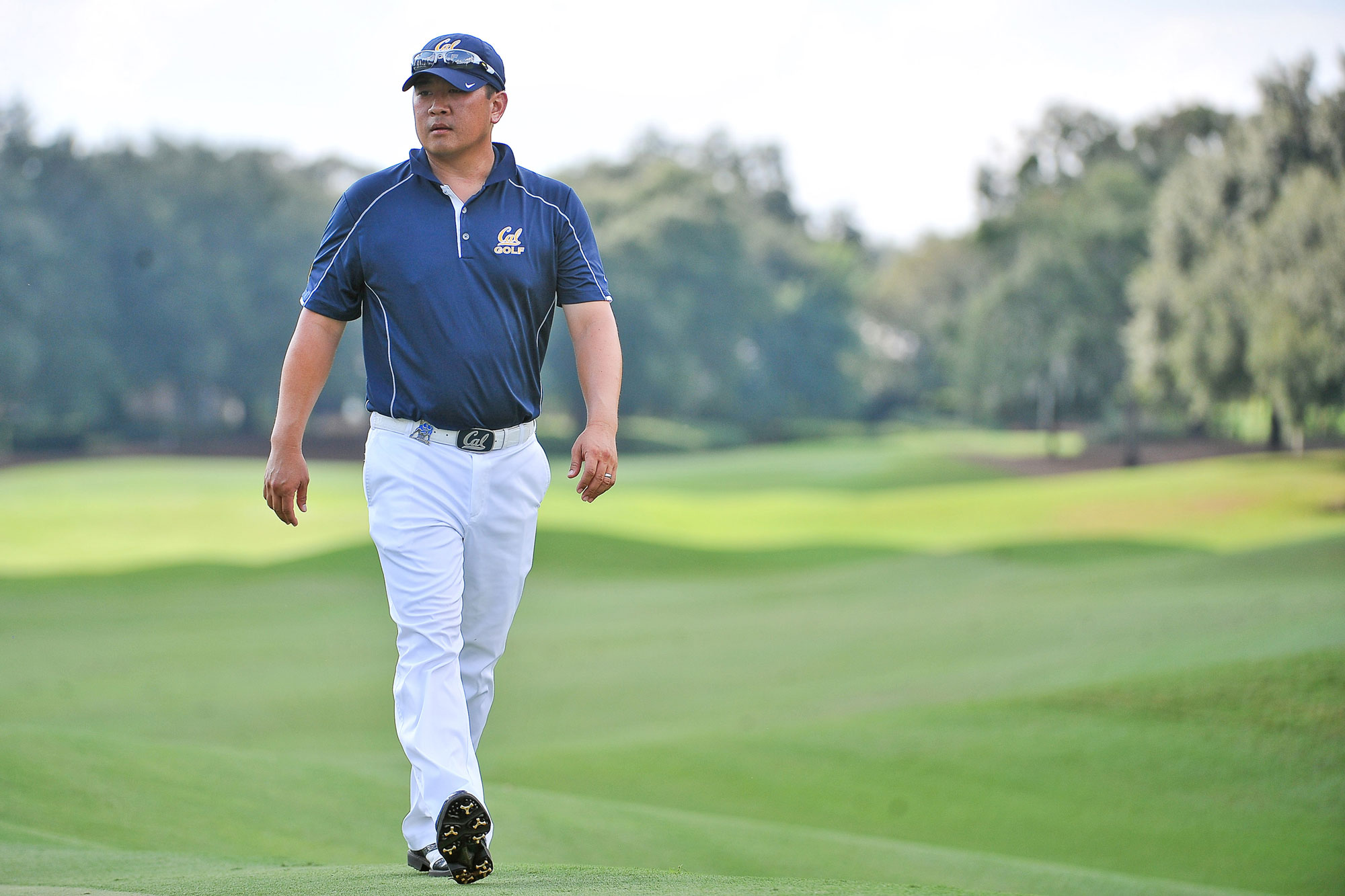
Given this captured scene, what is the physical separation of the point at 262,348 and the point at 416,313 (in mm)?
43935

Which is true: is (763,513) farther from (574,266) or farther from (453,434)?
(453,434)

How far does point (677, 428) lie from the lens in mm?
59906

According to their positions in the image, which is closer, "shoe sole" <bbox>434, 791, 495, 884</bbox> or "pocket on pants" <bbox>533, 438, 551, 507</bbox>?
"shoe sole" <bbox>434, 791, 495, 884</bbox>

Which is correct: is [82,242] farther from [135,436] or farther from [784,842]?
[784,842]

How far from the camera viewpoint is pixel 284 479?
12.1 ft

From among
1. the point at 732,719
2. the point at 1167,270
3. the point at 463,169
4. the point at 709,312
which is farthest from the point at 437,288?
the point at 709,312

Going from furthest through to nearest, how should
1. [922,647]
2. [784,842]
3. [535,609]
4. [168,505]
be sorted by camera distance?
[168,505]
[535,609]
[922,647]
[784,842]

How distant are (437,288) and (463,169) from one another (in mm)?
372

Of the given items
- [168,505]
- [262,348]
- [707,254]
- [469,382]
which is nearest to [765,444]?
[707,254]

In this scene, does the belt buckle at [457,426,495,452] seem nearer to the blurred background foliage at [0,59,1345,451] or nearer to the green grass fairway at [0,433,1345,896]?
the green grass fairway at [0,433,1345,896]

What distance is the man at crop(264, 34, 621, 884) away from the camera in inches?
141

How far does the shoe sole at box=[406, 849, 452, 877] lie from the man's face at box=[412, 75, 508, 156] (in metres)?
1.97

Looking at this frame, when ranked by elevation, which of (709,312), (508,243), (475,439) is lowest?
(475,439)

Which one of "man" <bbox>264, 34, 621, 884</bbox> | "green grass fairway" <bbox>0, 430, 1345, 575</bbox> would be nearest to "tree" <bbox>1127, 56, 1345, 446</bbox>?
"green grass fairway" <bbox>0, 430, 1345, 575</bbox>
